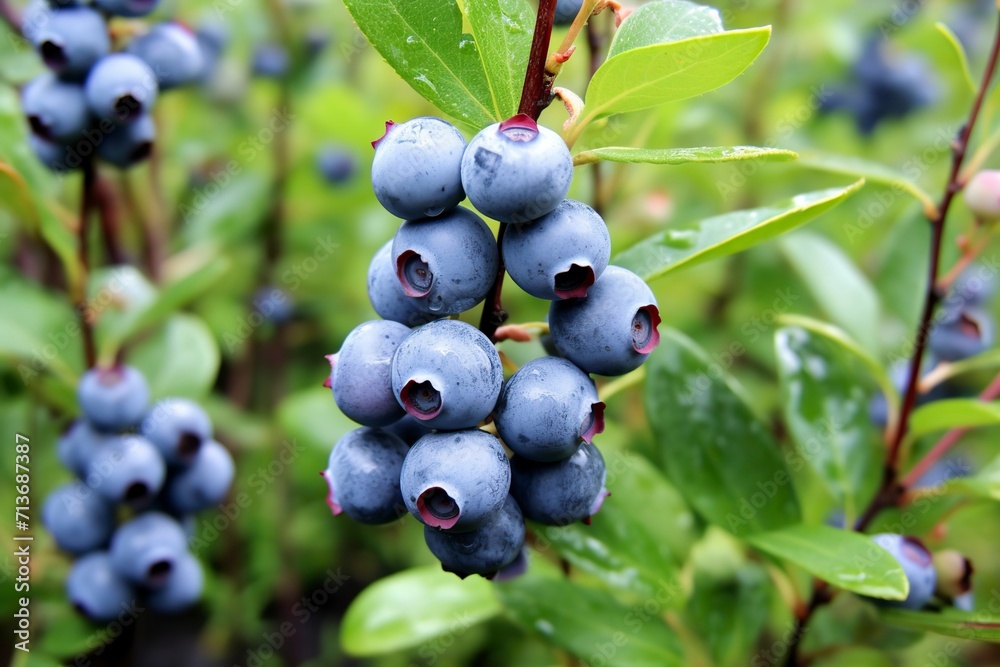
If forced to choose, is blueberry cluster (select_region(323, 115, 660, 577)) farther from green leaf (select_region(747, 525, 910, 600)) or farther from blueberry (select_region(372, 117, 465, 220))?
green leaf (select_region(747, 525, 910, 600))

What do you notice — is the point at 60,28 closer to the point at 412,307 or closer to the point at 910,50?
the point at 412,307

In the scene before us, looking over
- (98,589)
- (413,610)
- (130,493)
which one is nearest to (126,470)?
(130,493)

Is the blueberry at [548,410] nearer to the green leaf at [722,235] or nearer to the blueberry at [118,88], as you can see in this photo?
the green leaf at [722,235]

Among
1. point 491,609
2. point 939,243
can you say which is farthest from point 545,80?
point 491,609

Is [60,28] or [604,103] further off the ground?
[60,28]

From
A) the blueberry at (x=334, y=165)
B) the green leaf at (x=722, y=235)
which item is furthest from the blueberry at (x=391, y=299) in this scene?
the blueberry at (x=334, y=165)

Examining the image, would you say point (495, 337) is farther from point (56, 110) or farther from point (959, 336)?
point (959, 336)

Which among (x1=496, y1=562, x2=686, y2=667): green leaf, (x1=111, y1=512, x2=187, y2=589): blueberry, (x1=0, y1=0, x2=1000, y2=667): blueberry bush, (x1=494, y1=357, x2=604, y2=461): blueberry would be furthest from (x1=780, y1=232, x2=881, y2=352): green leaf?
(x1=111, y1=512, x2=187, y2=589): blueberry
